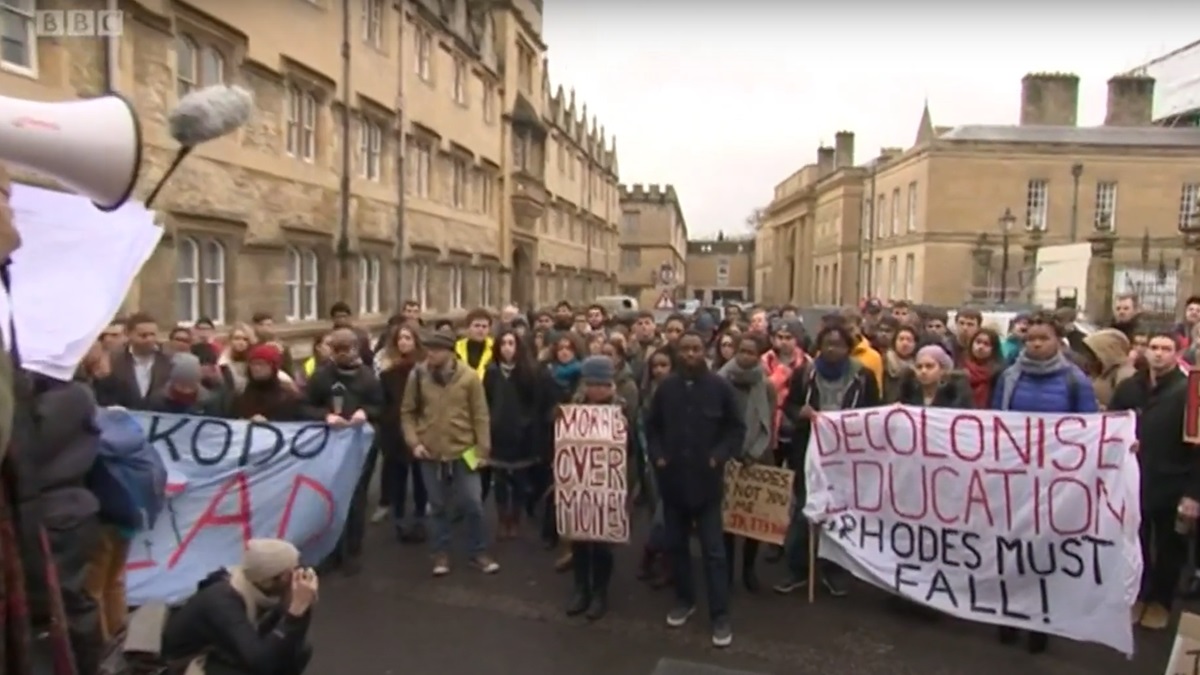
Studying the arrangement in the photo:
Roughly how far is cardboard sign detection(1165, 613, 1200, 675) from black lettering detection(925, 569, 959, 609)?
1826mm

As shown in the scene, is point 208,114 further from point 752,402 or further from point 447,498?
point 752,402

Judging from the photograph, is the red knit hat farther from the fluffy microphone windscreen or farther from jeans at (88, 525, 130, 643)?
jeans at (88, 525, 130, 643)

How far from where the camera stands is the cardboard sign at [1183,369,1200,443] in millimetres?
5895

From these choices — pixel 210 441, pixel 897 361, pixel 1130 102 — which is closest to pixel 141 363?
pixel 210 441

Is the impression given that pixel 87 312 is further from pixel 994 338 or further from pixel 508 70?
pixel 508 70

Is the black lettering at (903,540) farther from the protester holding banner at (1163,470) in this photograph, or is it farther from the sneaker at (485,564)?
the sneaker at (485,564)

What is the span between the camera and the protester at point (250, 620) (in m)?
3.84

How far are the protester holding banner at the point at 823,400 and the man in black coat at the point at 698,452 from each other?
3.39ft

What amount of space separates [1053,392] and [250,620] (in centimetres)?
502

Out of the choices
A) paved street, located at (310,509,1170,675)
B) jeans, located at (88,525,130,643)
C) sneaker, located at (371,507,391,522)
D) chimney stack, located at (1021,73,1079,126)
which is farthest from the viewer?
chimney stack, located at (1021,73,1079,126)

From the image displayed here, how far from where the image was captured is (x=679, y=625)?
6.21 m

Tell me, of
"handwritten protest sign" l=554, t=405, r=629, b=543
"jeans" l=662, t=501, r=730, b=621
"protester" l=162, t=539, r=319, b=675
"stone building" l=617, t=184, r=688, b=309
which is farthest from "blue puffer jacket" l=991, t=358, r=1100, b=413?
"stone building" l=617, t=184, r=688, b=309

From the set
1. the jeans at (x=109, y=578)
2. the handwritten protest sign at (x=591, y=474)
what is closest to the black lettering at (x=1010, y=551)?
the handwritten protest sign at (x=591, y=474)

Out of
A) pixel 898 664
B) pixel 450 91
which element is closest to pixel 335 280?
pixel 450 91
